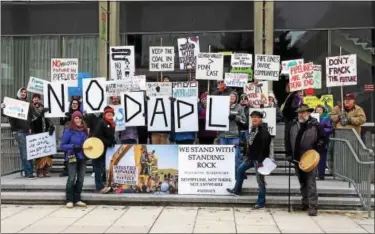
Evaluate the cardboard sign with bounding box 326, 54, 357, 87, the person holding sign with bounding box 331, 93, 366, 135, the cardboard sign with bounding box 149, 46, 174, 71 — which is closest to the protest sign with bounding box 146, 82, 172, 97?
the cardboard sign with bounding box 149, 46, 174, 71

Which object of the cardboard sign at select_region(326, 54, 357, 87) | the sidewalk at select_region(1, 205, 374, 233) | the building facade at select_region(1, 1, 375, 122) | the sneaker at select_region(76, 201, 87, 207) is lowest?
the sidewalk at select_region(1, 205, 374, 233)

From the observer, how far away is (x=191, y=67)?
12219 millimetres

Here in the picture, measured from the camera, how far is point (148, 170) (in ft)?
34.4

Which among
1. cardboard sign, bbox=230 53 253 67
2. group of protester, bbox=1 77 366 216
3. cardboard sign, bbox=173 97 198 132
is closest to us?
group of protester, bbox=1 77 366 216

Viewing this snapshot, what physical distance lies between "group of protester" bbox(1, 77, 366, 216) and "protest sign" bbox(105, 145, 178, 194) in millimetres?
400

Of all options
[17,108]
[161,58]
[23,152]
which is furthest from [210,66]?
[23,152]

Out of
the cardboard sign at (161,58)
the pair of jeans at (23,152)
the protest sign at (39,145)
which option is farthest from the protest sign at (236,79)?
the pair of jeans at (23,152)

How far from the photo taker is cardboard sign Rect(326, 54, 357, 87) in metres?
11.3

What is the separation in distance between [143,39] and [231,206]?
23.3 ft

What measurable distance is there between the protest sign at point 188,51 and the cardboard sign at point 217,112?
151 centimetres

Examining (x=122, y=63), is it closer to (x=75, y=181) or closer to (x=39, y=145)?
(x=39, y=145)

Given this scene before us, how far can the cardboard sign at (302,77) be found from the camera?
11.1 metres

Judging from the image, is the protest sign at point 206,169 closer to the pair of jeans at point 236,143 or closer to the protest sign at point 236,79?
the pair of jeans at point 236,143

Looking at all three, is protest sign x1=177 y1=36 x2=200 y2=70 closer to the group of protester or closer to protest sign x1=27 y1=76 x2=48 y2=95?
the group of protester
